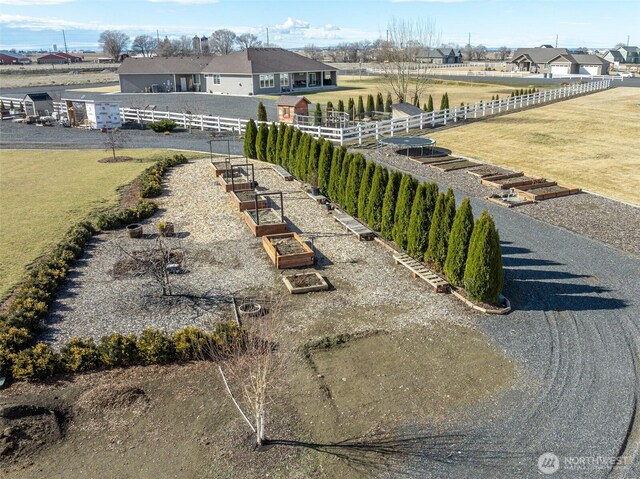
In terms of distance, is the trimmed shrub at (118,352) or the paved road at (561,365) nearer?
the paved road at (561,365)

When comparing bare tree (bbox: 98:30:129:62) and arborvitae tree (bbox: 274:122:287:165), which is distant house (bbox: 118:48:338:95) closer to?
arborvitae tree (bbox: 274:122:287:165)

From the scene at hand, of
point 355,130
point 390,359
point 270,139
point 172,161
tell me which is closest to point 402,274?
point 390,359

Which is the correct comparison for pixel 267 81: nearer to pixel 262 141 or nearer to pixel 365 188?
pixel 262 141

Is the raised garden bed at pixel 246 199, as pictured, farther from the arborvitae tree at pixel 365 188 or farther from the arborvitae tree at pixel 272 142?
the arborvitae tree at pixel 272 142

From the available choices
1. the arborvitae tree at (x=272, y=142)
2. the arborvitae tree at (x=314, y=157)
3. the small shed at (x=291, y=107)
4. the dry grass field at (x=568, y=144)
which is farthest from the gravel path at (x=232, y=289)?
the small shed at (x=291, y=107)

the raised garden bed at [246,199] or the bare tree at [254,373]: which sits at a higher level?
the raised garden bed at [246,199]

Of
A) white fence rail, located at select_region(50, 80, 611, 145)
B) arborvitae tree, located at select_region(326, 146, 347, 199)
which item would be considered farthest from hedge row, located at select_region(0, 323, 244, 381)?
white fence rail, located at select_region(50, 80, 611, 145)
